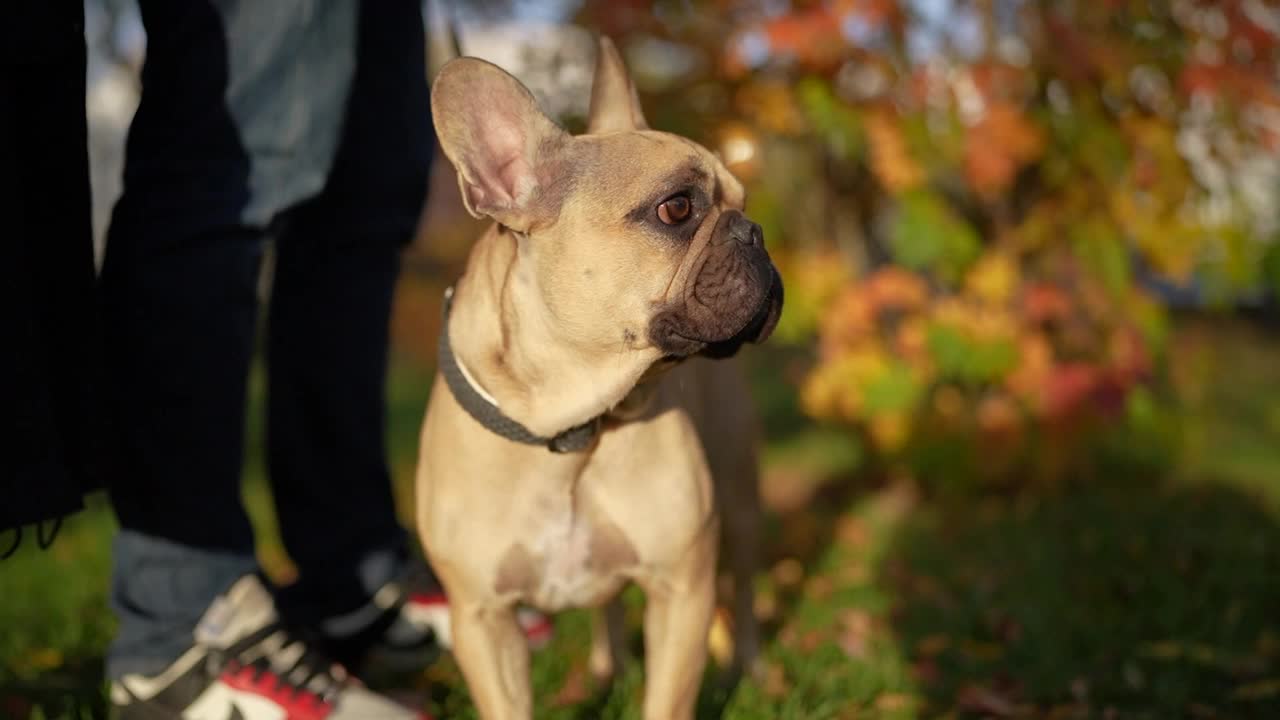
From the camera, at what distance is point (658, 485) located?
2271 millimetres

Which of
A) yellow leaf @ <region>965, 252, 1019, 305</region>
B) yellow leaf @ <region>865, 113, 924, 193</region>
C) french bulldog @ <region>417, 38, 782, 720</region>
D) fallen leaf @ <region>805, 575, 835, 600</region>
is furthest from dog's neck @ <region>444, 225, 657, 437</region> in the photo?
yellow leaf @ <region>965, 252, 1019, 305</region>

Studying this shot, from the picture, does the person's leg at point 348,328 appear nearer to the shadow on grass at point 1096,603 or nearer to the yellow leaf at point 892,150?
the shadow on grass at point 1096,603

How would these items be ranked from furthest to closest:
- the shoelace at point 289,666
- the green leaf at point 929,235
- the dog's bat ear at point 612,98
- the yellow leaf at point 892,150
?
the green leaf at point 929,235, the yellow leaf at point 892,150, the dog's bat ear at point 612,98, the shoelace at point 289,666

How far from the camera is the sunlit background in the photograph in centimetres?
373

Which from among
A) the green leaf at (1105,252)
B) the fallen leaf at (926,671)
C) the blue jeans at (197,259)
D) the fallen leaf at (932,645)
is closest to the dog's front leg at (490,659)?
the blue jeans at (197,259)

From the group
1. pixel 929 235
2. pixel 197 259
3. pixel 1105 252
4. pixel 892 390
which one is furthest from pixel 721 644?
pixel 1105 252

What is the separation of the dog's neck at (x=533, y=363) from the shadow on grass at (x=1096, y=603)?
1287mm

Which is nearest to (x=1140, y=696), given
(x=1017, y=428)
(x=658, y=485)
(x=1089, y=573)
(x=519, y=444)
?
(x=1089, y=573)

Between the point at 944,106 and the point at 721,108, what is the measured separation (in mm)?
856

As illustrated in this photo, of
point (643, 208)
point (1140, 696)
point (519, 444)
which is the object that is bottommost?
point (1140, 696)

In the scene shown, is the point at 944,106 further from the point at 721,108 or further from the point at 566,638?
the point at 566,638

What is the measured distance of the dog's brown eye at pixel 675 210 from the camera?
2.14 metres

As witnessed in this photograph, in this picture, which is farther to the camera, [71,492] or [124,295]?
[124,295]

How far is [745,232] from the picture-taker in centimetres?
217
